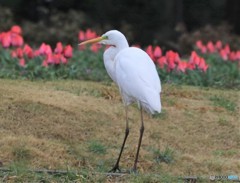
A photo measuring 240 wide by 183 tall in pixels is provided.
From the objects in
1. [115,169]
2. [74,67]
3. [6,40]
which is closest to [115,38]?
[115,169]

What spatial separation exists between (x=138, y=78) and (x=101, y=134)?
1.20m

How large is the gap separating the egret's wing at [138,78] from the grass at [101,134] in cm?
62

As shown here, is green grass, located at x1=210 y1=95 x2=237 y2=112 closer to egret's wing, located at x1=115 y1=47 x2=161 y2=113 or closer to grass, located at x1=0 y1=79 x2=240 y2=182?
grass, located at x1=0 y1=79 x2=240 y2=182

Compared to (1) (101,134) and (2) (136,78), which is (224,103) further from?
(2) (136,78)

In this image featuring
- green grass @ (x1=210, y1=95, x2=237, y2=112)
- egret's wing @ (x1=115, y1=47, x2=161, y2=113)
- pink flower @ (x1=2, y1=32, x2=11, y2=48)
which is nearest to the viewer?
egret's wing @ (x1=115, y1=47, x2=161, y2=113)

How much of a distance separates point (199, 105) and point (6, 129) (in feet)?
7.92

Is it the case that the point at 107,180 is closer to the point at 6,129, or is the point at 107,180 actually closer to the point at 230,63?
the point at 6,129

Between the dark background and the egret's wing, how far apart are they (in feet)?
31.1

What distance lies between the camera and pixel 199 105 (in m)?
8.69

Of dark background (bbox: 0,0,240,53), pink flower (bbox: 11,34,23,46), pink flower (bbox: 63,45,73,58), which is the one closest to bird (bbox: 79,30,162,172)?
pink flower (bbox: 63,45,73,58)

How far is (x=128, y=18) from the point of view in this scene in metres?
18.6

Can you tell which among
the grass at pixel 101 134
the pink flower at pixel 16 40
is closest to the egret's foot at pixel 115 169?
the grass at pixel 101 134

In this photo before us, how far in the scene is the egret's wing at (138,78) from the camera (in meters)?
6.39

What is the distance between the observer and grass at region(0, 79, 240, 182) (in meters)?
6.71
